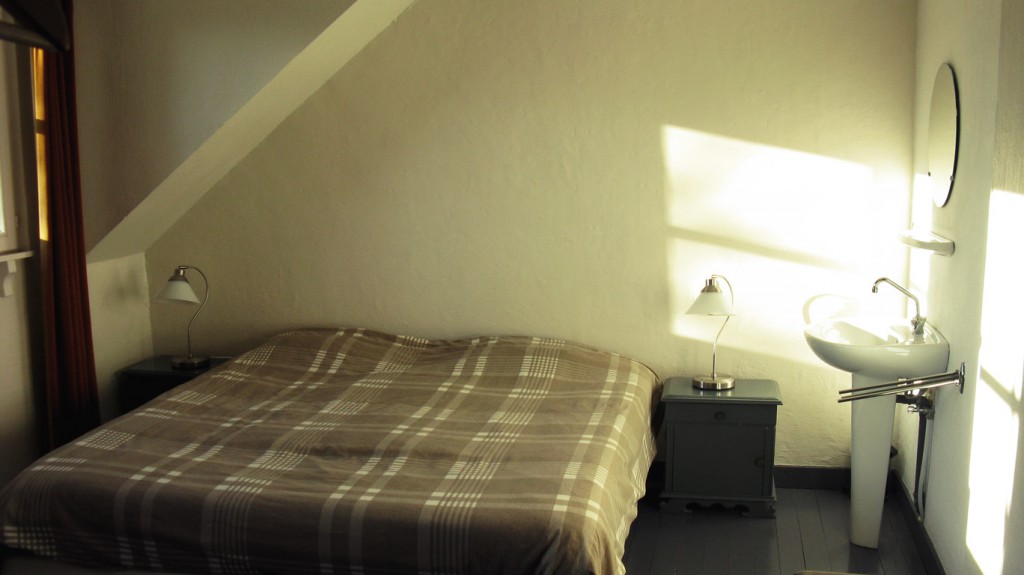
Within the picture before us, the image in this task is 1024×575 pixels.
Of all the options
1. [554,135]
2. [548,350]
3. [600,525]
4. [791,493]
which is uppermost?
[554,135]

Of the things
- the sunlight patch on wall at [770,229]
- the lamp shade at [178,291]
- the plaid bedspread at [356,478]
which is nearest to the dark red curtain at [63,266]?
the lamp shade at [178,291]

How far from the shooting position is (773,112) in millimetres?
3541

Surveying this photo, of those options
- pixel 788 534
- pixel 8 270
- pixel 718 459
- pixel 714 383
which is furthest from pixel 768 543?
pixel 8 270

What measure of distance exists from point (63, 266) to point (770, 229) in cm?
257

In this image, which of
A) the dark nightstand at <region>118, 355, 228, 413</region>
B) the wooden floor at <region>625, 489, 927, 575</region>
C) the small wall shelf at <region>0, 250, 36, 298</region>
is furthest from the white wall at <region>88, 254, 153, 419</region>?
the wooden floor at <region>625, 489, 927, 575</region>

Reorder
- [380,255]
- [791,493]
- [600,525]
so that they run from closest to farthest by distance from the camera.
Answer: [600,525]
[791,493]
[380,255]

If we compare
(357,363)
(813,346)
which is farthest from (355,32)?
(813,346)

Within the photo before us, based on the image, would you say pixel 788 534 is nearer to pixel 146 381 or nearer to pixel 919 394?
pixel 919 394

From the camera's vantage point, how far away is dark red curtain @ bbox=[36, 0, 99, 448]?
3270mm

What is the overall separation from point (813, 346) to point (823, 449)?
0.76 metres

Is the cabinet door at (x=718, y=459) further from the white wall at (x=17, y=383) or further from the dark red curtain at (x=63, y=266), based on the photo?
the white wall at (x=17, y=383)

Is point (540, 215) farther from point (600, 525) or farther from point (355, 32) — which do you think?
point (600, 525)

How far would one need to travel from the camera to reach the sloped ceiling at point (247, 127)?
345cm

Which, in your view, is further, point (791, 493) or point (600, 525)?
point (791, 493)
